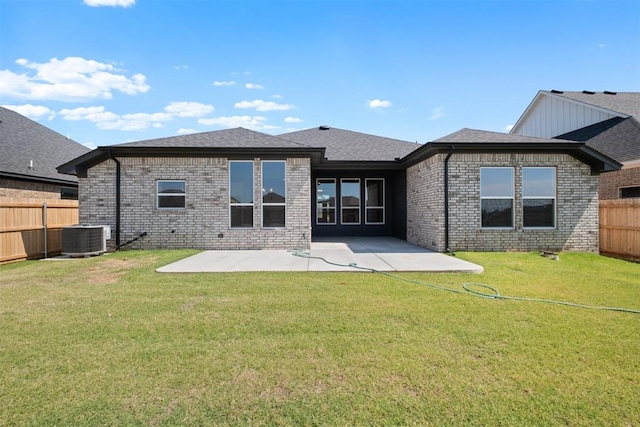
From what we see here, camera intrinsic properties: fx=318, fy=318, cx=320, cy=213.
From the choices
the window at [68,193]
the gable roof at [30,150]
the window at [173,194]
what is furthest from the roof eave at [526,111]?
the window at [68,193]

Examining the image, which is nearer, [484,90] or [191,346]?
[191,346]

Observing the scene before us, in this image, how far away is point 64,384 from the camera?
2.56 meters

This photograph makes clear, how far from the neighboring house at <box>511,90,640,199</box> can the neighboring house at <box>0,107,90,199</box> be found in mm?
21717

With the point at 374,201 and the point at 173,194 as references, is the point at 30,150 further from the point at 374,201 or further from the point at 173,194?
the point at 374,201

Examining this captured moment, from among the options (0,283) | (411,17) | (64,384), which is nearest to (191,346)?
(64,384)

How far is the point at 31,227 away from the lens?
29.1 feet

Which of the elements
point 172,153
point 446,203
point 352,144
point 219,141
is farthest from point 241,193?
point 352,144

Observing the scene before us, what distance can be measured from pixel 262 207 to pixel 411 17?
8.10 meters

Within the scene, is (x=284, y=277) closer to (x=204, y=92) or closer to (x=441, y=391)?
(x=441, y=391)

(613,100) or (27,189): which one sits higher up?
(613,100)

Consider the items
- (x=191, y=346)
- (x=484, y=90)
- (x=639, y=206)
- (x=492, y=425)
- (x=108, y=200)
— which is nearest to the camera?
(x=492, y=425)

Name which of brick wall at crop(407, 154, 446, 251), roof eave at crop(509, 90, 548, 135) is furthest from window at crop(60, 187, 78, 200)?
roof eave at crop(509, 90, 548, 135)

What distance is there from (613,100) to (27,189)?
28.6m

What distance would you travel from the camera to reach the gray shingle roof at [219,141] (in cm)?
987
